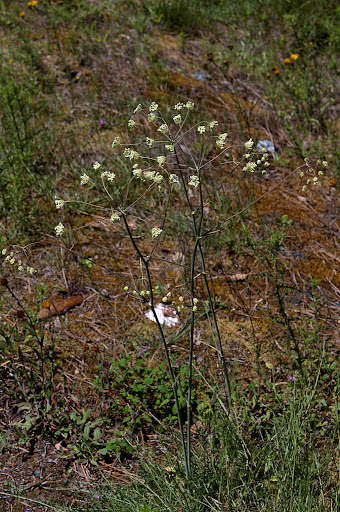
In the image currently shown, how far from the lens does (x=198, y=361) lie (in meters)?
2.55

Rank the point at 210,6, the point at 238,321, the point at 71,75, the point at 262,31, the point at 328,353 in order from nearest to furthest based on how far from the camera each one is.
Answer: the point at 328,353
the point at 238,321
the point at 71,75
the point at 262,31
the point at 210,6


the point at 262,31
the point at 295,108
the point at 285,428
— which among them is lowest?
the point at 285,428

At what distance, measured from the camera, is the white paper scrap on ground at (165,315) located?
9.09 feet

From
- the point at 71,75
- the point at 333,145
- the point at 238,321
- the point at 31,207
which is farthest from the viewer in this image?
the point at 71,75

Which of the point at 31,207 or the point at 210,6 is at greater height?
the point at 210,6

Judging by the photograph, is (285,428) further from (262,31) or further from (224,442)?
(262,31)

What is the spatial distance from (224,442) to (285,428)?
0.27m

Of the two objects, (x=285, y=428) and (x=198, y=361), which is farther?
(x=198, y=361)

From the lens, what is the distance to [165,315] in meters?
2.82

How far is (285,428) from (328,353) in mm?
681

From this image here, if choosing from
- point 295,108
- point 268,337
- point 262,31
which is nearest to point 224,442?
point 268,337

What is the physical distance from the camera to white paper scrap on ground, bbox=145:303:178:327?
9.09 feet

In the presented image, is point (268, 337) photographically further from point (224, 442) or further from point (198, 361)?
point (224, 442)

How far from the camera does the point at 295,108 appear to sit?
421 centimetres
